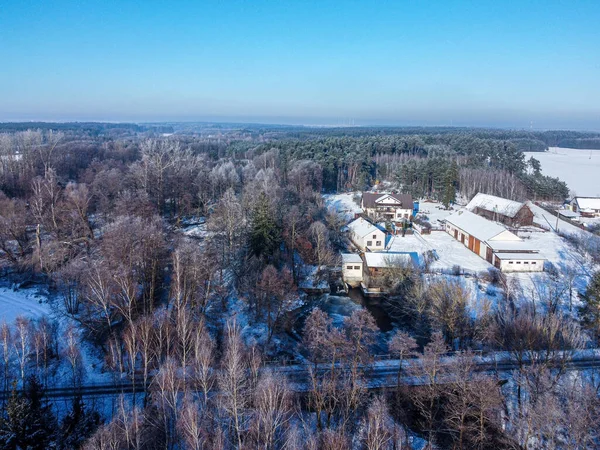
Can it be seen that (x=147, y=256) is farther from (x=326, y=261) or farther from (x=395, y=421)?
(x=395, y=421)

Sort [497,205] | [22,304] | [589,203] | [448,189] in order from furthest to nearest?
[448,189], [589,203], [497,205], [22,304]

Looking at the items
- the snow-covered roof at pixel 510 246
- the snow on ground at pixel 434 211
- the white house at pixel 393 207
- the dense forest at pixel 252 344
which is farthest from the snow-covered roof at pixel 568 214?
the snow-covered roof at pixel 510 246

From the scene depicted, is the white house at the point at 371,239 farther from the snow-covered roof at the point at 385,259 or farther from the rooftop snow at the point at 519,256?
the rooftop snow at the point at 519,256

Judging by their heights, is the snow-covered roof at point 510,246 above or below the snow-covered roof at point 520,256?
above

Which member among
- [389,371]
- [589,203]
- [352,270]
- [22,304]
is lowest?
[389,371]

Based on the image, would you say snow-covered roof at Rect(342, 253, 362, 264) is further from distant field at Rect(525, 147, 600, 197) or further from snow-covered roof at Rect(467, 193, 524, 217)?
distant field at Rect(525, 147, 600, 197)

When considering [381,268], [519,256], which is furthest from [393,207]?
[381,268]

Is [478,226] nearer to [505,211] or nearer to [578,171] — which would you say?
[505,211]

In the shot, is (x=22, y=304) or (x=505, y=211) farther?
(x=505, y=211)
